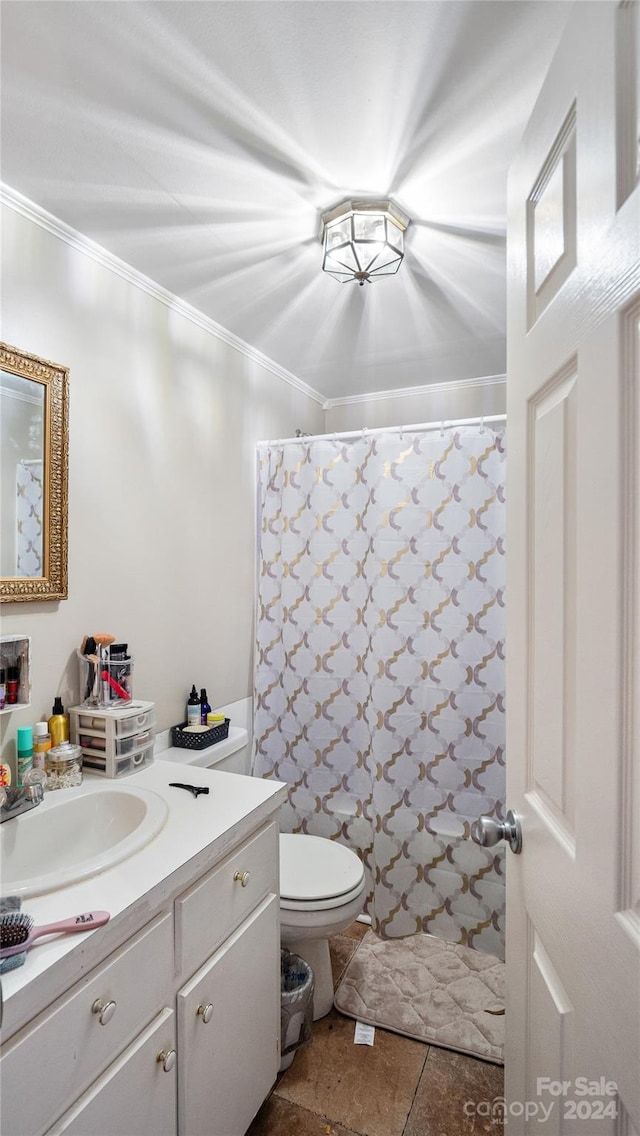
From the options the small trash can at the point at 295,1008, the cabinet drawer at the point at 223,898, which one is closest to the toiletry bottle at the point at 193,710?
the cabinet drawer at the point at 223,898

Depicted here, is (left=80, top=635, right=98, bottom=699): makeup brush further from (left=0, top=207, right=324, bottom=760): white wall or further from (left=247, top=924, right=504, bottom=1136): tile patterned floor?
(left=247, top=924, right=504, bottom=1136): tile patterned floor

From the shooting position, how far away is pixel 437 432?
2.09 m

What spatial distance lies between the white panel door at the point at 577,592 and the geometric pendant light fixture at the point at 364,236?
2.14 feet

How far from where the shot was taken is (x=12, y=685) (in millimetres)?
1381

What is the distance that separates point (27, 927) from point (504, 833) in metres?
0.75

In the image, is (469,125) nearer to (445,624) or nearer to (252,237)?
(252,237)

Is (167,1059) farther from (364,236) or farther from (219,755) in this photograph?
(364,236)

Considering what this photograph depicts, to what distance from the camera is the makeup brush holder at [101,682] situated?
5.21 ft

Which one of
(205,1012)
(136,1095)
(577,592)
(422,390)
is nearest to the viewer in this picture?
(577,592)

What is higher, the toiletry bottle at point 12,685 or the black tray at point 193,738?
the toiletry bottle at point 12,685

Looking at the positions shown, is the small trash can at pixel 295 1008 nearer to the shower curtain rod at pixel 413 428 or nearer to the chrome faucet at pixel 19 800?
the chrome faucet at pixel 19 800

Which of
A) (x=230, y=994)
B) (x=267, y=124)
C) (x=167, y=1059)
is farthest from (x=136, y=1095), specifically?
(x=267, y=124)

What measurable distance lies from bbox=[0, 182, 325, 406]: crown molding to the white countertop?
1.51 metres

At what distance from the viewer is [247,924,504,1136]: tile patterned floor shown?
55.5 inches
